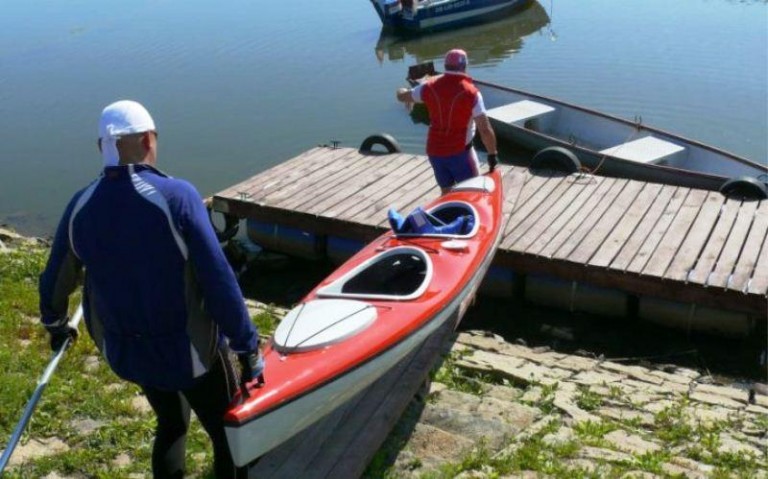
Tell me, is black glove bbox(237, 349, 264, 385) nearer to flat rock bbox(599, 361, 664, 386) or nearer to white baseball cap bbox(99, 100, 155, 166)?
white baseball cap bbox(99, 100, 155, 166)

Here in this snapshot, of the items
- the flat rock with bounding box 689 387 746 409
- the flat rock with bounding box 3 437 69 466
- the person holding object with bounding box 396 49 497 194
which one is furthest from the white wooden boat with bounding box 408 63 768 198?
the flat rock with bounding box 3 437 69 466

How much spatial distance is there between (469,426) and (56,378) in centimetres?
305

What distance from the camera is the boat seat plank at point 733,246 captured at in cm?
854

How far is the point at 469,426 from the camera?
18.4 feet

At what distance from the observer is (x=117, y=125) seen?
3766 mm

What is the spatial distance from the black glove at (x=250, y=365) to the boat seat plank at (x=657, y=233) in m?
5.63

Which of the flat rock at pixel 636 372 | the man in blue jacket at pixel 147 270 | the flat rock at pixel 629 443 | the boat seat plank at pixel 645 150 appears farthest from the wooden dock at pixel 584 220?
the man in blue jacket at pixel 147 270

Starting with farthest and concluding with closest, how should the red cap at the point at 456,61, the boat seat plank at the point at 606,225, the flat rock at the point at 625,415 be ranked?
1. the boat seat plank at the point at 606,225
2. the red cap at the point at 456,61
3. the flat rock at the point at 625,415

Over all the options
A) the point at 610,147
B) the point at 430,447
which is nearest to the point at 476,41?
the point at 610,147

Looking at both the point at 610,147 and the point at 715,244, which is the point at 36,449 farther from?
the point at 610,147

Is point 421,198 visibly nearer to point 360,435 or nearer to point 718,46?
point 360,435

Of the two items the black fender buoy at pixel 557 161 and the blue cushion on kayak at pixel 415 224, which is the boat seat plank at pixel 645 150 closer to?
the black fender buoy at pixel 557 161

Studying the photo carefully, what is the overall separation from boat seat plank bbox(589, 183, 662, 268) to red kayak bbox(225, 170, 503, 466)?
133 centimetres

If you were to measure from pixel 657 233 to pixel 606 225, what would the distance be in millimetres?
593
